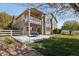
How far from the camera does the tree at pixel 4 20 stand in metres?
2.05

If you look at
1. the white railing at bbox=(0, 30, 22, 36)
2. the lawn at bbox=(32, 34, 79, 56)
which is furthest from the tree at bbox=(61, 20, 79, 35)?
the white railing at bbox=(0, 30, 22, 36)

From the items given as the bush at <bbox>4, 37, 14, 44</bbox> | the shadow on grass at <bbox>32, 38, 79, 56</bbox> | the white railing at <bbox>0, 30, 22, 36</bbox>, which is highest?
the white railing at <bbox>0, 30, 22, 36</bbox>

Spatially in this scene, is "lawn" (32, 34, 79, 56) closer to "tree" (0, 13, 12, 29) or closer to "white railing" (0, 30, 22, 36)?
"white railing" (0, 30, 22, 36)

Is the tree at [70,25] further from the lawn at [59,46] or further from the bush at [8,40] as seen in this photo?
the bush at [8,40]

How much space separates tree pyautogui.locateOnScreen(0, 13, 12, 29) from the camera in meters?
2.05

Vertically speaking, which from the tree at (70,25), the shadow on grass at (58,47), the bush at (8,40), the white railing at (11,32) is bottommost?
the shadow on grass at (58,47)

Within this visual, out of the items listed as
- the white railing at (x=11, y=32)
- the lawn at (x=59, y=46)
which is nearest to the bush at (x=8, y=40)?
the white railing at (x=11, y=32)

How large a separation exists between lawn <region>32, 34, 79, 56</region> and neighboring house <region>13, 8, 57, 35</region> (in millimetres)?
Answer: 91

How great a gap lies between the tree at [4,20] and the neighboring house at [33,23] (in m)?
0.05

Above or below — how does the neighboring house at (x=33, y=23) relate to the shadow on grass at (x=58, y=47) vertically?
above

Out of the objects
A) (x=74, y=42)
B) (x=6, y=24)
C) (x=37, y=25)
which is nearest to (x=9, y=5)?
(x=6, y=24)

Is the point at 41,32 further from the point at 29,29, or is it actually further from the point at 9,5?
the point at 9,5

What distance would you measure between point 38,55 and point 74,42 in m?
0.33

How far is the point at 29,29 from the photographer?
2053mm
